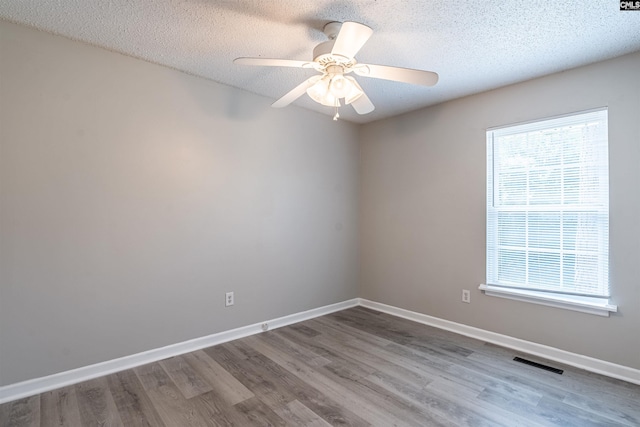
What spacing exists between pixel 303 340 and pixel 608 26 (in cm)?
326

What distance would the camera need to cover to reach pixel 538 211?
2742 mm

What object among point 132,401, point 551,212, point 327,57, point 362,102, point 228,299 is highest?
point 327,57

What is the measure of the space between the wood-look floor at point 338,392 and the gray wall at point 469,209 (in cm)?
38

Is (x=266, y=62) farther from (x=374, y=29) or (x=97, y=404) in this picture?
(x=97, y=404)

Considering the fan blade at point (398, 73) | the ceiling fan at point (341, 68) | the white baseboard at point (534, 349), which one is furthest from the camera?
the white baseboard at point (534, 349)

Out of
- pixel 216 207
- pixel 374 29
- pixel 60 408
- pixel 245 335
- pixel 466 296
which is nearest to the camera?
pixel 60 408

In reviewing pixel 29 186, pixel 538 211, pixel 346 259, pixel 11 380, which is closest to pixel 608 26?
pixel 538 211

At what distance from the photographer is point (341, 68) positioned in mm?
1925

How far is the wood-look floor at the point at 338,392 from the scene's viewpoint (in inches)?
72.9

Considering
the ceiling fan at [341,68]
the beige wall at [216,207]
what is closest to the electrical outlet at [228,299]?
the beige wall at [216,207]

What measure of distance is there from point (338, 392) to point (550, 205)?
7.56ft

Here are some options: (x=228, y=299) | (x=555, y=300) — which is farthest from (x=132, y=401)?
(x=555, y=300)

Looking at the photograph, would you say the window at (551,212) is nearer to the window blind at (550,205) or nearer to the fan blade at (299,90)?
the window blind at (550,205)

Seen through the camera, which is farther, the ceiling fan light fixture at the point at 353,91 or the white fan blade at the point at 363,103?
the white fan blade at the point at 363,103
